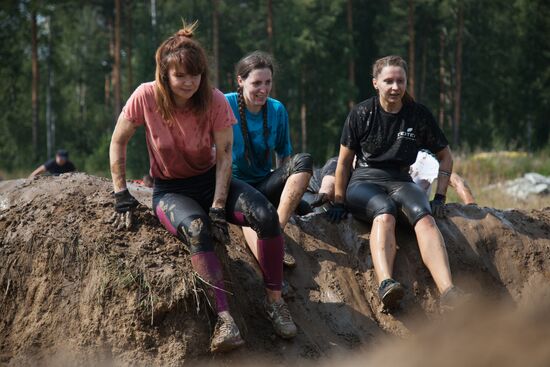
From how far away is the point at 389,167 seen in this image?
624cm

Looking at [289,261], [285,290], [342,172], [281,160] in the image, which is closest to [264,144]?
[281,160]

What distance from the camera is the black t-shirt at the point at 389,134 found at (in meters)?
6.14

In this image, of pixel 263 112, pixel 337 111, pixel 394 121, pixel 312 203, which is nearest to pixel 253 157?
pixel 263 112

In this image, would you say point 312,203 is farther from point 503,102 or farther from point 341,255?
point 503,102

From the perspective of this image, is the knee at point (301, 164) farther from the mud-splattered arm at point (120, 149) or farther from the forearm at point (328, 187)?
the mud-splattered arm at point (120, 149)

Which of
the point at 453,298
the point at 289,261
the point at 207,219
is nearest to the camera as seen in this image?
the point at 207,219

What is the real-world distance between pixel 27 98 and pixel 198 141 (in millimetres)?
29690

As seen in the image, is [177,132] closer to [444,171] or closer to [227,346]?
[227,346]

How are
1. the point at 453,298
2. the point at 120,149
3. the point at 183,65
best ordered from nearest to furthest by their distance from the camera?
the point at 183,65
the point at 120,149
the point at 453,298

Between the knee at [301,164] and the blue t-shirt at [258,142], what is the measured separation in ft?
0.98

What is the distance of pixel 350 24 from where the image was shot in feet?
106

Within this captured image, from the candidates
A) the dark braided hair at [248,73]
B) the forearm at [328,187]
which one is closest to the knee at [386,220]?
the forearm at [328,187]

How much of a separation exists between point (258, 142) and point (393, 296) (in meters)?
1.63

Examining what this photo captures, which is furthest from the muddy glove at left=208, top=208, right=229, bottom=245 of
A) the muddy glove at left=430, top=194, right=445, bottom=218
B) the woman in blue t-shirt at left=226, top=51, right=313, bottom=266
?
the muddy glove at left=430, top=194, right=445, bottom=218
